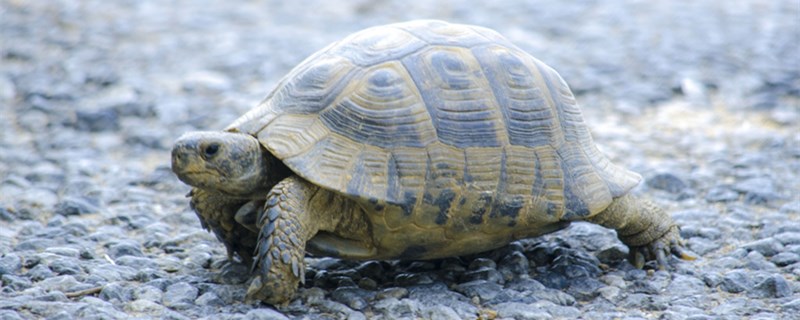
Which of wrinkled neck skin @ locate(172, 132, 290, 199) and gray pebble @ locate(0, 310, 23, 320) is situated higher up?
wrinkled neck skin @ locate(172, 132, 290, 199)

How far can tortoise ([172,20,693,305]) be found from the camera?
3932 millimetres

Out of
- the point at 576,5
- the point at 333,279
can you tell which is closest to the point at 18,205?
the point at 333,279

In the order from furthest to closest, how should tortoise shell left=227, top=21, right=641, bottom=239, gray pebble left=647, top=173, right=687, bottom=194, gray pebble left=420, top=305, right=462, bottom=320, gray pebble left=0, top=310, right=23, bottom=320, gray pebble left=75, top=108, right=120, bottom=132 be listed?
gray pebble left=75, top=108, right=120, bottom=132 < gray pebble left=647, top=173, right=687, bottom=194 < tortoise shell left=227, top=21, right=641, bottom=239 < gray pebble left=420, top=305, right=462, bottom=320 < gray pebble left=0, top=310, right=23, bottom=320

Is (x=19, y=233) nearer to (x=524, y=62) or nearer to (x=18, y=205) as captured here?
(x=18, y=205)

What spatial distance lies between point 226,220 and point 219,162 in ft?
1.67

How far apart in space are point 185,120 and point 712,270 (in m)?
4.42

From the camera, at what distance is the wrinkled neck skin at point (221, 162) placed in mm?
3939

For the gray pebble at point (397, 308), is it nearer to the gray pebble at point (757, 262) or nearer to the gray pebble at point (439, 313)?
the gray pebble at point (439, 313)

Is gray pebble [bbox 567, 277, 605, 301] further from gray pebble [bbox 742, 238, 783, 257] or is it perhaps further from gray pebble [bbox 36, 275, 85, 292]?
gray pebble [bbox 36, 275, 85, 292]

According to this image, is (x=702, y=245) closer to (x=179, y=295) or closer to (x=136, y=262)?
(x=179, y=295)

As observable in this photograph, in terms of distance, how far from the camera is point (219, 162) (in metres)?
3.96

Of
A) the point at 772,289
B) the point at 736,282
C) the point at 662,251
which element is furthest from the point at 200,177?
the point at 772,289

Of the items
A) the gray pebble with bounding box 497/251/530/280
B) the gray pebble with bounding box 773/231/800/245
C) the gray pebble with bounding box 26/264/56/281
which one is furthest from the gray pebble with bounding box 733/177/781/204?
the gray pebble with bounding box 26/264/56/281

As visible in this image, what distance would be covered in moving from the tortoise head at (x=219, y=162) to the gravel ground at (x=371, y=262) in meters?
0.47
